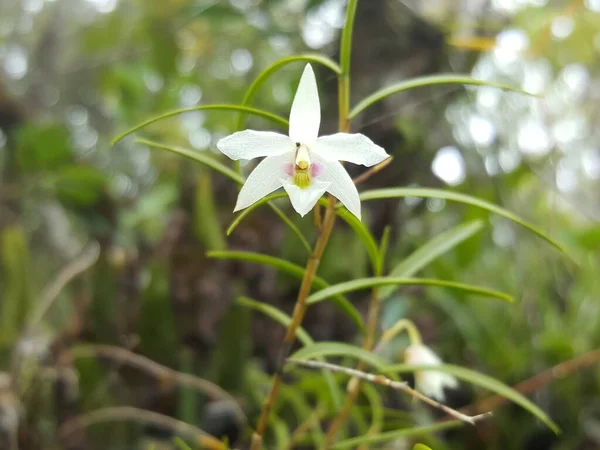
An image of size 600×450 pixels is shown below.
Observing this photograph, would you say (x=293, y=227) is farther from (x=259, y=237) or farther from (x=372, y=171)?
(x=259, y=237)

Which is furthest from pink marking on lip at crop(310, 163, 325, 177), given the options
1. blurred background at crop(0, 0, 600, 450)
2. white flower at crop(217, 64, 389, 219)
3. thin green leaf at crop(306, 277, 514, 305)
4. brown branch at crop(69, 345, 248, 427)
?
brown branch at crop(69, 345, 248, 427)

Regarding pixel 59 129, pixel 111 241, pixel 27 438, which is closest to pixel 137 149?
pixel 59 129

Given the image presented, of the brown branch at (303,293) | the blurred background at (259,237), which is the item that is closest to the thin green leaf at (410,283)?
the brown branch at (303,293)

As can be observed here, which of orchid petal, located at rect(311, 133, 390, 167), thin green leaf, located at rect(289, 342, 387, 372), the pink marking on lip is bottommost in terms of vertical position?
thin green leaf, located at rect(289, 342, 387, 372)

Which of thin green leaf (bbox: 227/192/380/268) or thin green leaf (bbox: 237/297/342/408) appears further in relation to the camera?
thin green leaf (bbox: 237/297/342/408)

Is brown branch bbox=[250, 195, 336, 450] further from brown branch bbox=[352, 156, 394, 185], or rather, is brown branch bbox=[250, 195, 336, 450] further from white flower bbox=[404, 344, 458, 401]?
white flower bbox=[404, 344, 458, 401]

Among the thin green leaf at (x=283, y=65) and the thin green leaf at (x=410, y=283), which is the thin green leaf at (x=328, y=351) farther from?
the thin green leaf at (x=283, y=65)

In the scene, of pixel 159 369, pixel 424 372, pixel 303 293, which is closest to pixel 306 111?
pixel 303 293

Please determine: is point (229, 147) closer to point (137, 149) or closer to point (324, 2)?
point (324, 2)
